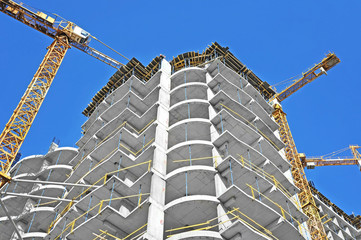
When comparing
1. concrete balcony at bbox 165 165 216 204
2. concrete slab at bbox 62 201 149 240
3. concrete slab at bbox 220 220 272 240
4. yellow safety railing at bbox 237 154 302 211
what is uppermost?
yellow safety railing at bbox 237 154 302 211

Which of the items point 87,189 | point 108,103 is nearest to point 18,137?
point 108,103

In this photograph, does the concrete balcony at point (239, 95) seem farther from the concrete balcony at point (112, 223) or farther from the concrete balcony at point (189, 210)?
the concrete balcony at point (112, 223)

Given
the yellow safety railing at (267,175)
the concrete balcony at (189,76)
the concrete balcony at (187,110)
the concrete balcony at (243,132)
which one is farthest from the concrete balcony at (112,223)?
the concrete balcony at (189,76)

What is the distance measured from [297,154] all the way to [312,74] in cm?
1893

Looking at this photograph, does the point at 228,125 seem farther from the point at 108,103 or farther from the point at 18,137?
the point at 18,137

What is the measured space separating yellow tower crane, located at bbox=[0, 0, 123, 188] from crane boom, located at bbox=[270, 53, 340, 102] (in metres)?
30.7

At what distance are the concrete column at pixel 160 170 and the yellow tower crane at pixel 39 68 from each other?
621 inches

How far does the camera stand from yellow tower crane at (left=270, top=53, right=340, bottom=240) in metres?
51.5

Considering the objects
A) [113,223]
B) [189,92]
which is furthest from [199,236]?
[189,92]

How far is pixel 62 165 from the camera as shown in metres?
48.8

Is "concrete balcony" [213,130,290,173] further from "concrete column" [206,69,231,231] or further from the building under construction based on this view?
"concrete column" [206,69,231,231]

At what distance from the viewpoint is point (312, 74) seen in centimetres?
7412

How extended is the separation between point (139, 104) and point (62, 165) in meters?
11.4

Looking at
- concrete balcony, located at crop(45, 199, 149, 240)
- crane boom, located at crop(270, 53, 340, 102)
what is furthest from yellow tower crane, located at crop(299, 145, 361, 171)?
concrete balcony, located at crop(45, 199, 149, 240)
